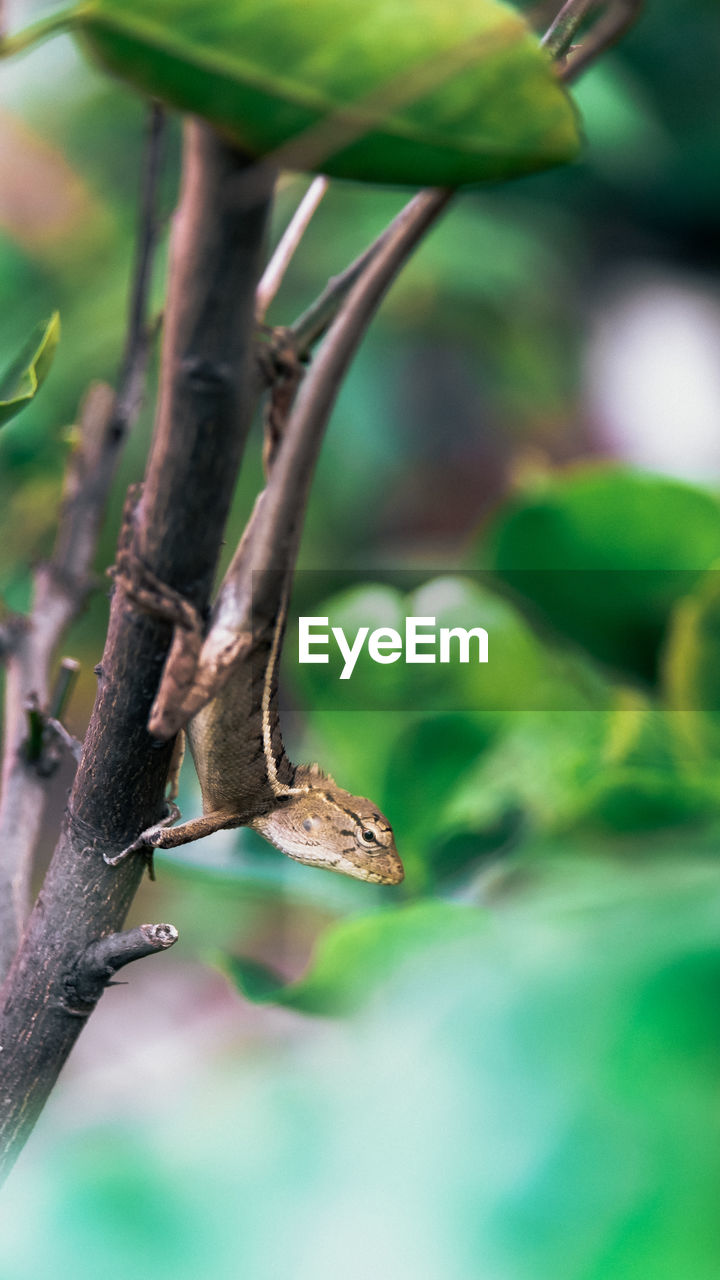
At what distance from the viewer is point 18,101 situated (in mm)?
531

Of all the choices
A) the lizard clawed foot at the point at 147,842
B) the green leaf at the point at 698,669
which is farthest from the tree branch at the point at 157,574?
the green leaf at the point at 698,669

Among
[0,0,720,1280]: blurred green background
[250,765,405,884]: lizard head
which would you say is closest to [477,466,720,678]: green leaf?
[0,0,720,1280]: blurred green background

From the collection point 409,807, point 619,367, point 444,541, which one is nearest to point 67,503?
point 409,807

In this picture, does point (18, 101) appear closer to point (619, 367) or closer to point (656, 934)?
point (619, 367)

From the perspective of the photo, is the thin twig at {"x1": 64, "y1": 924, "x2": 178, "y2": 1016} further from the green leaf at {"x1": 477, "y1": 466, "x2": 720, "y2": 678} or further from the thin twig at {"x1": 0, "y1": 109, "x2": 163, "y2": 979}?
the green leaf at {"x1": 477, "y1": 466, "x2": 720, "y2": 678}

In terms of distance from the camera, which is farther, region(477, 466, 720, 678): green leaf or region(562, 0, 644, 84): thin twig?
region(477, 466, 720, 678): green leaf

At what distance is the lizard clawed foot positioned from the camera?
147mm

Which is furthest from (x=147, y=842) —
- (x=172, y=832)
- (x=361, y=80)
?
(x=361, y=80)

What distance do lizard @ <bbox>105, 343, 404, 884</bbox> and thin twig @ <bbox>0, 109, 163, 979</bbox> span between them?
2.1 inches

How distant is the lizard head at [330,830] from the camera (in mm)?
180

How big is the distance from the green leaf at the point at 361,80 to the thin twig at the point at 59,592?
0.07 metres

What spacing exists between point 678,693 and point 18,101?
0.49 metres

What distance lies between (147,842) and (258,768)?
1.1 inches

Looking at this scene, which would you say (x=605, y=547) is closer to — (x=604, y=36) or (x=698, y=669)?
(x=698, y=669)
